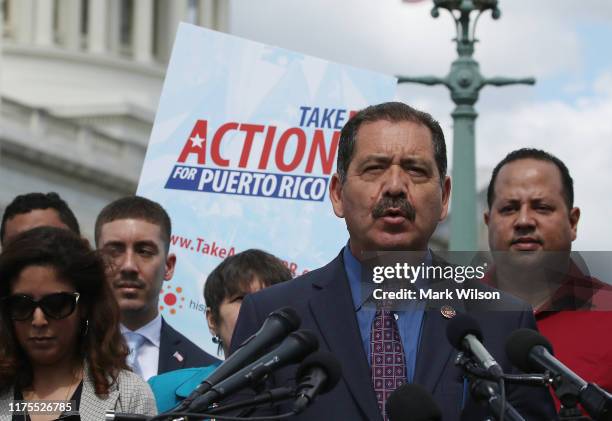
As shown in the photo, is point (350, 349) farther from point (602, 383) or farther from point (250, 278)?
point (250, 278)

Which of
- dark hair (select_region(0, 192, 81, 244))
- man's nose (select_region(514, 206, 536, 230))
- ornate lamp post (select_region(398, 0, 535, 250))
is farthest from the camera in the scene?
ornate lamp post (select_region(398, 0, 535, 250))

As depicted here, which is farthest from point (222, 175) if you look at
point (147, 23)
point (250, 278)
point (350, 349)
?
point (147, 23)

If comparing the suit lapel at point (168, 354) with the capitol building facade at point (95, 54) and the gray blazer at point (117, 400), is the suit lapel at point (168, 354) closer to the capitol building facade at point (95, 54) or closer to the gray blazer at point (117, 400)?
the gray blazer at point (117, 400)

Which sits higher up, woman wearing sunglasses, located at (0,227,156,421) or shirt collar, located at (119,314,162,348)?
shirt collar, located at (119,314,162,348)

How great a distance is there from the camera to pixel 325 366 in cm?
521

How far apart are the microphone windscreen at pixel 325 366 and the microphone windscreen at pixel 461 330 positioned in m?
0.36

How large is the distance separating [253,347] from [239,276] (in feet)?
10.2

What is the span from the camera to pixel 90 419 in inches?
246

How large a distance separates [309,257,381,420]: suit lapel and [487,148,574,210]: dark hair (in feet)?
5.90

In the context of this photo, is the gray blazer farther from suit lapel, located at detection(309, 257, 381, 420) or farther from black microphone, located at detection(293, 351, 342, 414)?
black microphone, located at detection(293, 351, 342, 414)

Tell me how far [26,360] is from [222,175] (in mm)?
4016

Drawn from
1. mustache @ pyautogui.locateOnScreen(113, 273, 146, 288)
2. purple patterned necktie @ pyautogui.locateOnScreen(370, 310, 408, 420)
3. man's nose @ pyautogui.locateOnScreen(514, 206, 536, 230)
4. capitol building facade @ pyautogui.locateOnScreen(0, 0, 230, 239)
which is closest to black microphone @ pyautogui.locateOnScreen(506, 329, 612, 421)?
purple patterned necktie @ pyautogui.locateOnScreen(370, 310, 408, 420)

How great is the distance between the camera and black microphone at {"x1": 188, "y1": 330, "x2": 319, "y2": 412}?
506 cm

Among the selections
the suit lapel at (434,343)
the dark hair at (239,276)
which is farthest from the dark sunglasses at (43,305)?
the dark hair at (239,276)
